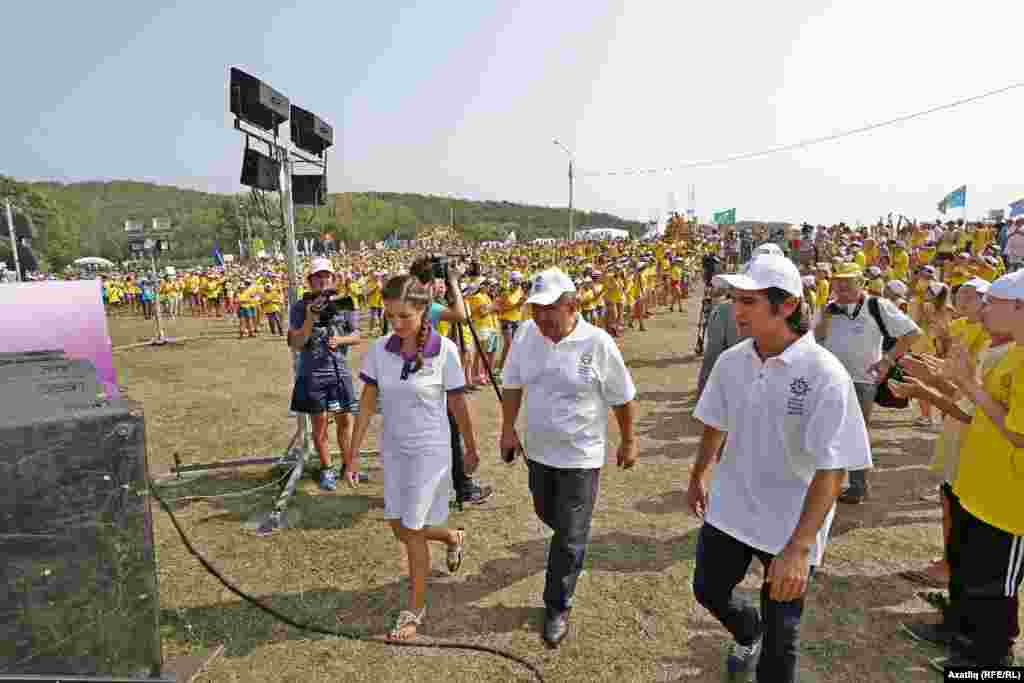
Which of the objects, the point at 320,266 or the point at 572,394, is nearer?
the point at 572,394

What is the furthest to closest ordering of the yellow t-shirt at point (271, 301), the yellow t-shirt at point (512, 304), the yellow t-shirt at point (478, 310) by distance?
the yellow t-shirt at point (271, 301) → the yellow t-shirt at point (512, 304) → the yellow t-shirt at point (478, 310)

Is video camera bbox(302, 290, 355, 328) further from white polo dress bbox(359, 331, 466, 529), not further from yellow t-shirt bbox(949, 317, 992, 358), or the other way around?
yellow t-shirt bbox(949, 317, 992, 358)

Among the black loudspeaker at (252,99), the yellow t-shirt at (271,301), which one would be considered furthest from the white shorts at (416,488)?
the yellow t-shirt at (271,301)

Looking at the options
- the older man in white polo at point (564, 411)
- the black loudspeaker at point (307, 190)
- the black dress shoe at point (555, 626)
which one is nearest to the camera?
the older man in white polo at point (564, 411)

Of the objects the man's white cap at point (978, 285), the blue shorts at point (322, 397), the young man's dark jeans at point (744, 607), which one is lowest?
the young man's dark jeans at point (744, 607)

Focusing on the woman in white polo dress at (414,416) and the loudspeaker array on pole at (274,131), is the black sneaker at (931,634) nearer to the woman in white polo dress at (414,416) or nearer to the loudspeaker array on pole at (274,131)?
the woman in white polo dress at (414,416)

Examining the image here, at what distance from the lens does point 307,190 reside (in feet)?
18.4

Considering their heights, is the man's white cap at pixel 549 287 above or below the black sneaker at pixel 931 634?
above

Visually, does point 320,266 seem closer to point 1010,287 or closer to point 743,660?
point 743,660

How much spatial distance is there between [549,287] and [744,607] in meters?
1.77

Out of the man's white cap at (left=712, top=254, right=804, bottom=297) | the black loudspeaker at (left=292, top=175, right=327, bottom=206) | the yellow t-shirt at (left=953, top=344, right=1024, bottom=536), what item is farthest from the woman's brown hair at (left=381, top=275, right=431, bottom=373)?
the black loudspeaker at (left=292, top=175, right=327, bottom=206)

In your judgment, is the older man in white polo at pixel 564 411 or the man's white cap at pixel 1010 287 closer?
the man's white cap at pixel 1010 287

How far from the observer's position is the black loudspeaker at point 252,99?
15.0 feet

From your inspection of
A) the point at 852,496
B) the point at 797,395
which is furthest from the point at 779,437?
the point at 852,496
